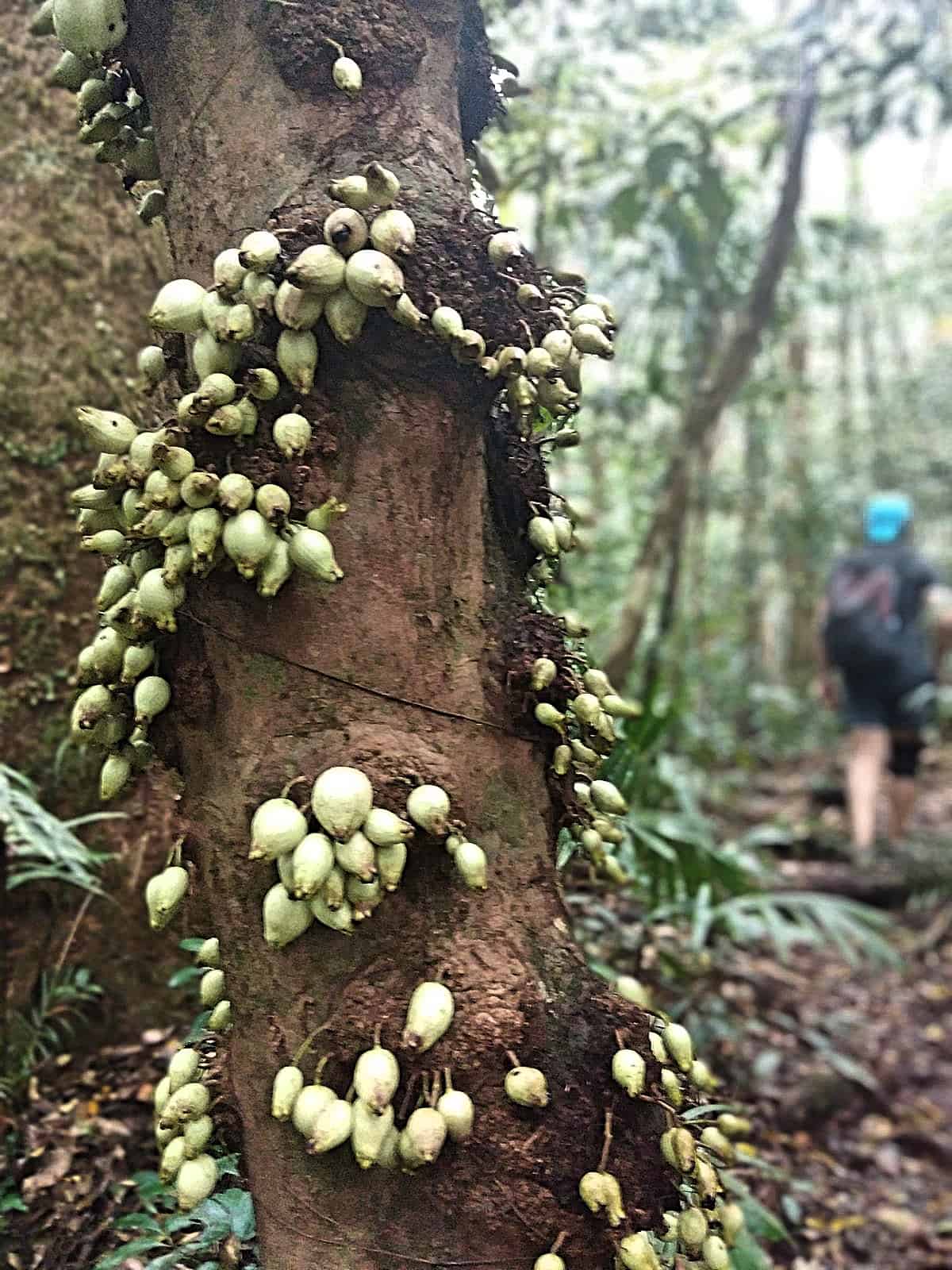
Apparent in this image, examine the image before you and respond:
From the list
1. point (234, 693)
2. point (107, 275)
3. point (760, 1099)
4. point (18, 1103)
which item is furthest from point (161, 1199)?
point (107, 275)

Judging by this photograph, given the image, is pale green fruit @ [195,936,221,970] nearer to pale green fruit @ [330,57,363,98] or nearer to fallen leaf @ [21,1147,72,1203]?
fallen leaf @ [21,1147,72,1203]

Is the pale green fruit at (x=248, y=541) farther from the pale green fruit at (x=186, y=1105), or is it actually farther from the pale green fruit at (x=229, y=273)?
the pale green fruit at (x=186, y=1105)

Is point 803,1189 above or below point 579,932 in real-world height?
below

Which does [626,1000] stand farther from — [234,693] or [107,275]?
[107,275]

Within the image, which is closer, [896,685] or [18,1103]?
[18,1103]

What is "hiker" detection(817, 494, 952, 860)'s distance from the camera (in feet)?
19.8

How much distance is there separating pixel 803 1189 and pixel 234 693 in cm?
241

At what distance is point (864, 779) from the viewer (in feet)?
19.8

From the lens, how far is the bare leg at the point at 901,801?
6168 millimetres

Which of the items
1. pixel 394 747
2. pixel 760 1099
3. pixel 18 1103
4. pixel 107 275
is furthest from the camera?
pixel 760 1099

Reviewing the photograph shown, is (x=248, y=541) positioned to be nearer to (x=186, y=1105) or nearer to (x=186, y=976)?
(x=186, y=1105)

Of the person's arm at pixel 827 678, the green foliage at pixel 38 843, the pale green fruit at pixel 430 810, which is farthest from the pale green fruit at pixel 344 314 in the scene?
the person's arm at pixel 827 678

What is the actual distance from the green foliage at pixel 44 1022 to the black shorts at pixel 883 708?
191 inches

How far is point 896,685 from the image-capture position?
19.9 ft
